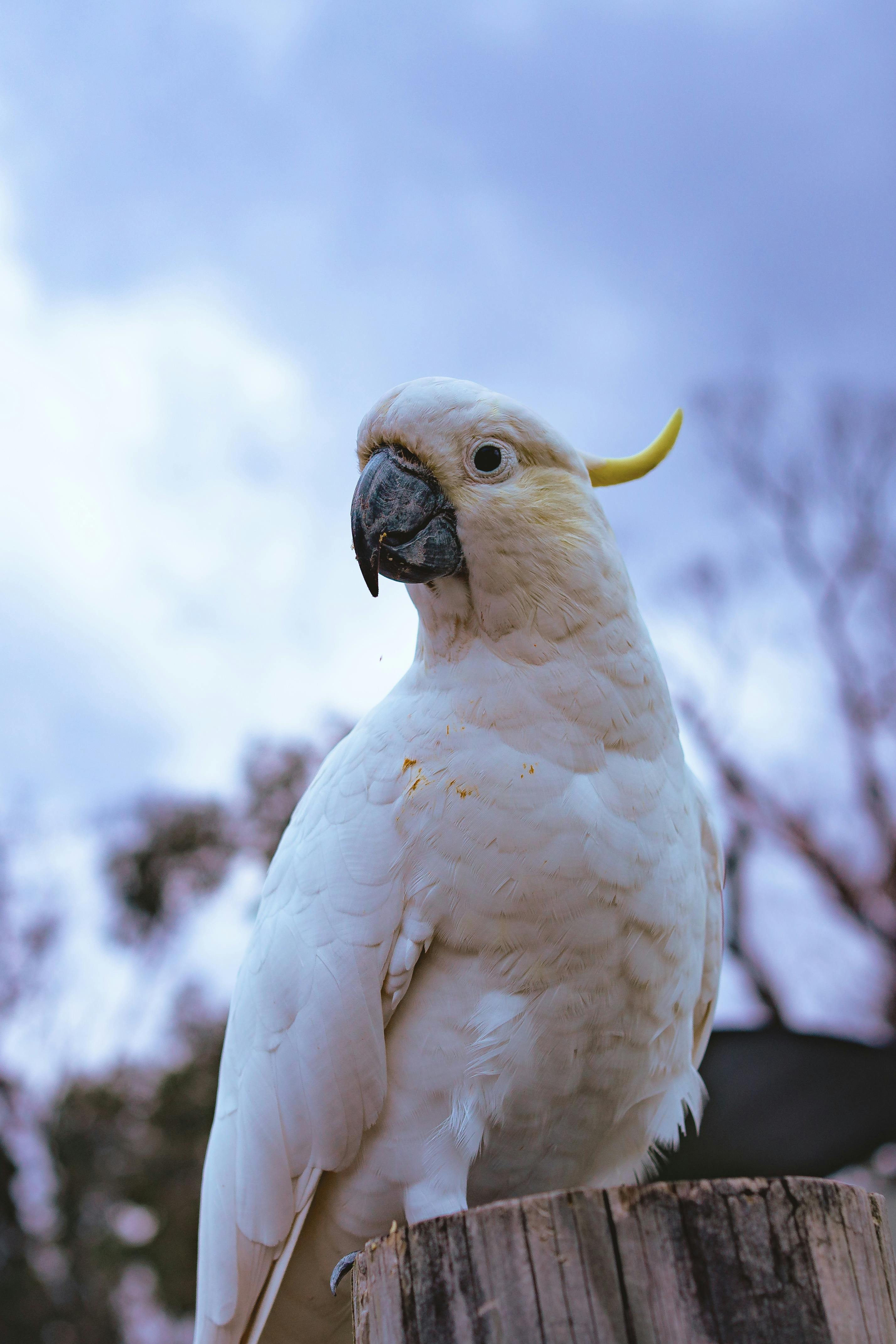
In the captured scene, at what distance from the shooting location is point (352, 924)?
2.28 m

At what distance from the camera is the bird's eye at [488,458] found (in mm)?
2447

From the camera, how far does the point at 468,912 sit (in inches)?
85.8

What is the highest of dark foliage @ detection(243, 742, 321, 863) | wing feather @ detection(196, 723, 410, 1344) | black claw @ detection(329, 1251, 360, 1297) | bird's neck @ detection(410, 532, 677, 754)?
dark foliage @ detection(243, 742, 321, 863)

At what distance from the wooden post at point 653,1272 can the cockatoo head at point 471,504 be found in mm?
1335

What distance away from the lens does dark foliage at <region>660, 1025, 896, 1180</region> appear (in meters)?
6.84

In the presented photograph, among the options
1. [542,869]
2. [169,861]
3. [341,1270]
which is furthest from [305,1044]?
[169,861]

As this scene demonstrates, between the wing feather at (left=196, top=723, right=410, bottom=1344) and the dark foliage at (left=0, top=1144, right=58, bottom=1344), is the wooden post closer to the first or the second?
the wing feather at (left=196, top=723, right=410, bottom=1344)

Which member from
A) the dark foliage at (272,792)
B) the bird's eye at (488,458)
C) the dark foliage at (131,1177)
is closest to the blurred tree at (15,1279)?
the dark foliage at (131,1177)

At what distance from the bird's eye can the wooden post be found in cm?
162

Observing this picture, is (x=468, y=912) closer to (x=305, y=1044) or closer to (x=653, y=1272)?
(x=305, y=1044)

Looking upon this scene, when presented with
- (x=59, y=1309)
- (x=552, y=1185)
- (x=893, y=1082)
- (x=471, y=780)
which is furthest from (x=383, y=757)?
(x=59, y=1309)

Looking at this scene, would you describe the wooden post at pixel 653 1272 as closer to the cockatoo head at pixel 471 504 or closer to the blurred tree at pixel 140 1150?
the cockatoo head at pixel 471 504

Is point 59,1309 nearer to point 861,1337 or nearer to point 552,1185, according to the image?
point 552,1185

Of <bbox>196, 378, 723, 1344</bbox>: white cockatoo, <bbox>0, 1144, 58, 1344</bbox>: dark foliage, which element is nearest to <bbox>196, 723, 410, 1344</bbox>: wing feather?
<bbox>196, 378, 723, 1344</bbox>: white cockatoo
